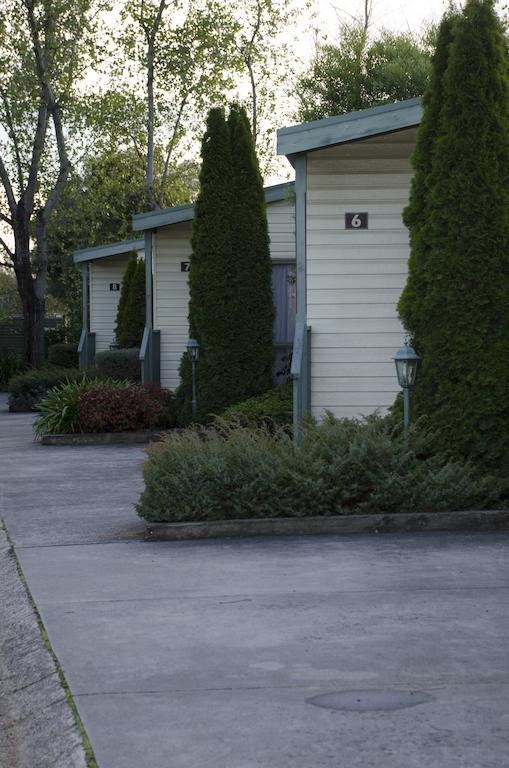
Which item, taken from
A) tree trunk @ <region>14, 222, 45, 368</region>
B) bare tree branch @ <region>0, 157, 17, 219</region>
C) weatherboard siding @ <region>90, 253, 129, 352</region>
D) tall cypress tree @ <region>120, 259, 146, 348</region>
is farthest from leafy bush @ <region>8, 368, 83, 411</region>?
bare tree branch @ <region>0, 157, 17, 219</region>

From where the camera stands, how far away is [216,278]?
18.4 metres

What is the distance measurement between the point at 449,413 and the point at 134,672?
17.7ft

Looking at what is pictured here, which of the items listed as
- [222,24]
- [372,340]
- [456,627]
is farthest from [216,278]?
[222,24]

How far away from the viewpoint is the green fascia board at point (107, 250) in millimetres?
29984

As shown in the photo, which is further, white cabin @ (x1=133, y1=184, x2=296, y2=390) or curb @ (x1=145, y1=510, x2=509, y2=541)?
white cabin @ (x1=133, y1=184, x2=296, y2=390)

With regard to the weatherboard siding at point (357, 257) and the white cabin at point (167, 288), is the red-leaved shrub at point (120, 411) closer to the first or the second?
the white cabin at point (167, 288)

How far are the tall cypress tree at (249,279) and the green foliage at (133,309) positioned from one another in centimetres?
1062

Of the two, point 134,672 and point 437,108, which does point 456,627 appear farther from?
point 437,108

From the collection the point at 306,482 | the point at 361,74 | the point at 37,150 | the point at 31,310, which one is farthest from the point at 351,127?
the point at 361,74

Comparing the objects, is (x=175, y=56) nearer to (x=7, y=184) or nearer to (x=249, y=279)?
(x=7, y=184)

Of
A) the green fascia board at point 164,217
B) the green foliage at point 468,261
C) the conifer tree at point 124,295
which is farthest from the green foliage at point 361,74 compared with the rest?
the green foliage at point 468,261

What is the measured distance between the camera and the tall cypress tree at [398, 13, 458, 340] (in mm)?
10570

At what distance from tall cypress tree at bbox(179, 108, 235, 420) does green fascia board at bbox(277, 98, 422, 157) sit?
17.1ft

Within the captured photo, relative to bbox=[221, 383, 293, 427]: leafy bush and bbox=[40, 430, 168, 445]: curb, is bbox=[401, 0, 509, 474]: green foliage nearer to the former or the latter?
bbox=[221, 383, 293, 427]: leafy bush
